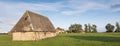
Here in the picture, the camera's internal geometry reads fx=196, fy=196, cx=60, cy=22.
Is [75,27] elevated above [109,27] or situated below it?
above

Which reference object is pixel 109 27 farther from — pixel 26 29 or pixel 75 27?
pixel 26 29

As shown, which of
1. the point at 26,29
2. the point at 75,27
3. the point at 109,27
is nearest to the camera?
the point at 26,29

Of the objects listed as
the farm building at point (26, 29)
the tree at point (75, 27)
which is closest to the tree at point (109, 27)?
the tree at point (75, 27)

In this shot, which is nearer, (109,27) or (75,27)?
(109,27)

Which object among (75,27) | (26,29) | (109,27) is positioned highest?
(75,27)

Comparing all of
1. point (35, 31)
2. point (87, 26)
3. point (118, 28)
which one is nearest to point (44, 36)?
point (35, 31)

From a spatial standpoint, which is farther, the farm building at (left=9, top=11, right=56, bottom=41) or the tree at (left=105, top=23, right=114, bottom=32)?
the tree at (left=105, top=23, right=114, bottom=32)

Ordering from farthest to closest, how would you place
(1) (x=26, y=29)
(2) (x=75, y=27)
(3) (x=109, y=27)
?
(2) (x=75, y=27) → (3) (x=109, y=27) → (1) (x=26, y=29)

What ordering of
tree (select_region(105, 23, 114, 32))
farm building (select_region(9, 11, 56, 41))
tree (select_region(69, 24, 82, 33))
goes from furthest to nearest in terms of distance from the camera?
tree (select_region(69, 24, 82, 33))
tree (select_region(105, 23, 114, 32))
farm building (select_region(9, 11, 56, 41))

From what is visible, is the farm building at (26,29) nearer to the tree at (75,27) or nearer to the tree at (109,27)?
the tree at (75,27)

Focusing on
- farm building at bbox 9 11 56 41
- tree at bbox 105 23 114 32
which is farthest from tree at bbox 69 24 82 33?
farm building at bbox 9 11 56 41

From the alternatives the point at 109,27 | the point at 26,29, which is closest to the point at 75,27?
the point at 109,27

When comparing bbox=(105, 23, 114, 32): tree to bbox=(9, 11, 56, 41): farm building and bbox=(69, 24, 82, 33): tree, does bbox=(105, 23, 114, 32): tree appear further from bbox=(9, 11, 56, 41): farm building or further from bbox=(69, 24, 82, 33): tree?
bbox=(9, 11, 56, 41): farm building

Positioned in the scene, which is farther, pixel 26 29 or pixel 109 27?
pixel 109 27
